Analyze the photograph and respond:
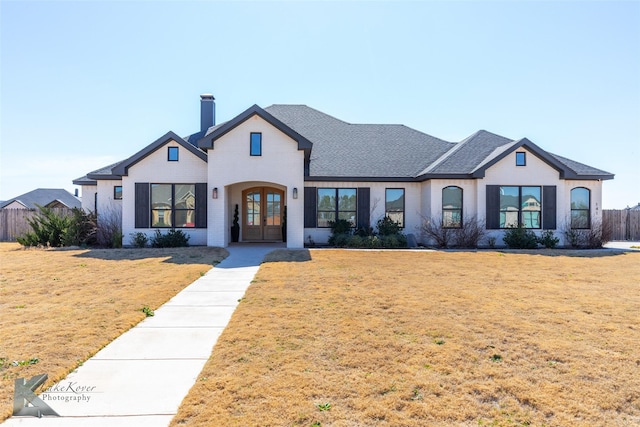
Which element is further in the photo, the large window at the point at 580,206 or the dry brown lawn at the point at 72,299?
the large window at the point at 580,206

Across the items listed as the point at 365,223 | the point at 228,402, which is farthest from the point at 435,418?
the point at 365,223

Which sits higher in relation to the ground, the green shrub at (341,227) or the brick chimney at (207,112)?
the brick chimney at (207,112)

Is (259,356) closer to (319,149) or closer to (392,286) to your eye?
(392,286)

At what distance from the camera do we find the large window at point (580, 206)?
16578 millimetres

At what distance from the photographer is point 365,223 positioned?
1664cm

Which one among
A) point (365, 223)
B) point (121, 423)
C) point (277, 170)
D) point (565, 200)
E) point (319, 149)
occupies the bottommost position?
point (121, 423)

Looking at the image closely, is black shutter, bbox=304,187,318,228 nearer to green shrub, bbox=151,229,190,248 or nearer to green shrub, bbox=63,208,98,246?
green shrub, bbox=151,229,190,248

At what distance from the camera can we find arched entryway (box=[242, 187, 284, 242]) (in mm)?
17516

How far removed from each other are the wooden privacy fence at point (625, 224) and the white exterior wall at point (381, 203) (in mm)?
13701

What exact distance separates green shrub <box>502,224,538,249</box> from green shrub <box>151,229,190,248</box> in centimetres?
1436

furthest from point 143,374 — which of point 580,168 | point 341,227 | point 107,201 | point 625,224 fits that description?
point 625,224

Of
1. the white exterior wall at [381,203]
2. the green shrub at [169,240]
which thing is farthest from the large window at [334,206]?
the green shrub at [169,240]

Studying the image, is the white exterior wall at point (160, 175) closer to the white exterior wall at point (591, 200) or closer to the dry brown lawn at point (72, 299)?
the dry brown lawn at point (72, 299)

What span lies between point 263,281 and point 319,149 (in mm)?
11454
